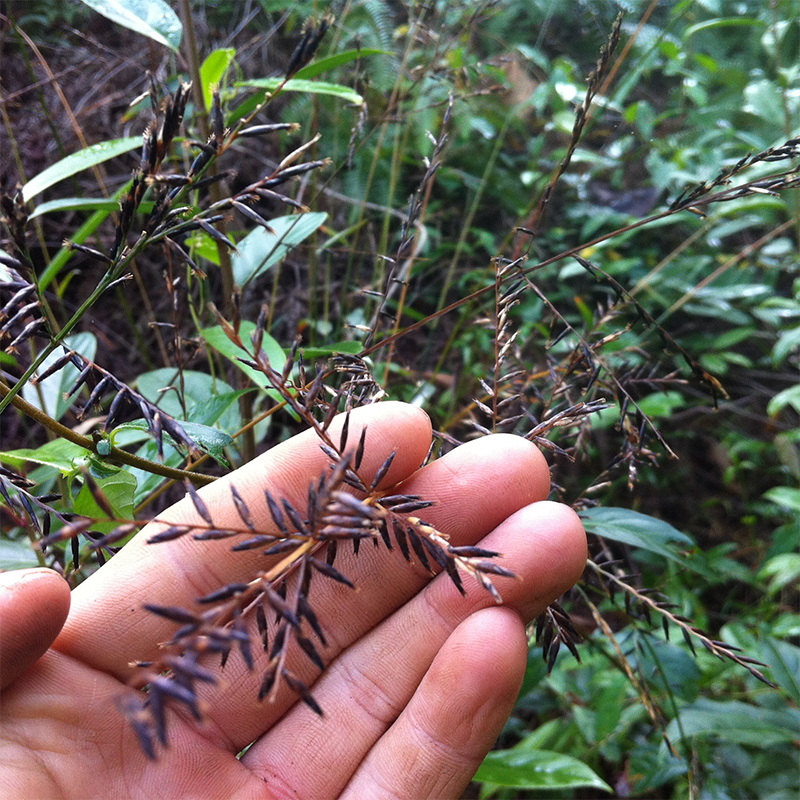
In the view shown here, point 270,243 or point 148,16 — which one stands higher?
point 148,16

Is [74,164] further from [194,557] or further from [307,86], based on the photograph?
[194,557]

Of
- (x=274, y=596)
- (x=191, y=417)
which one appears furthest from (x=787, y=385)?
(x=274, y=596)

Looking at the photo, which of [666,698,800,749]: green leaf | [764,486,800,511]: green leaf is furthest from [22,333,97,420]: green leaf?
[764,486,800,511]: green leaf

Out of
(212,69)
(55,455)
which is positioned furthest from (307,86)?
(55,455)

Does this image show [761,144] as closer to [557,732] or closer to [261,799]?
[557,732]

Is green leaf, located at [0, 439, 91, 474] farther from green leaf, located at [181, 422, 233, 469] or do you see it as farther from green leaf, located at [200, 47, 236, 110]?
green leaf, located at [200, 47, 236, 110]

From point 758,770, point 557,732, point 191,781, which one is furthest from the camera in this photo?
point 557,732
